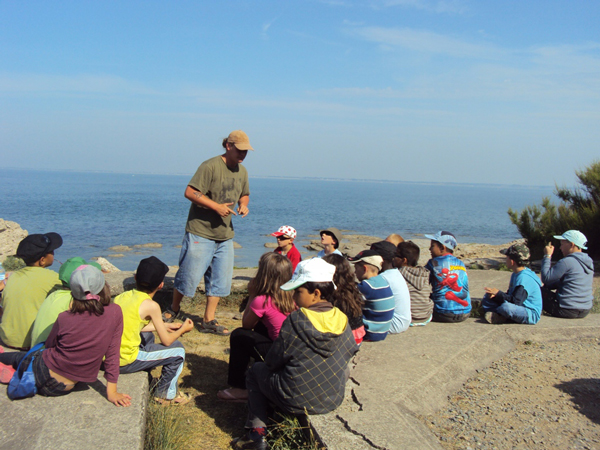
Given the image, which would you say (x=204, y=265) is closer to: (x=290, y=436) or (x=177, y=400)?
(x=177, y=400)

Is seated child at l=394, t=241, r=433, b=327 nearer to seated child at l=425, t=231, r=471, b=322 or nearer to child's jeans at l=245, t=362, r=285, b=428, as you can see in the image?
seated child at l=425, t=231, r=471, b=322

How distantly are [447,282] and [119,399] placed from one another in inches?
142

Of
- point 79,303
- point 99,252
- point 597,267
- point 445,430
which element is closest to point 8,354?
point 79,303

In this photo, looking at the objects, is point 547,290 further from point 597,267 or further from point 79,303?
point 597,267

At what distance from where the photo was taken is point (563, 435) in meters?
3.55

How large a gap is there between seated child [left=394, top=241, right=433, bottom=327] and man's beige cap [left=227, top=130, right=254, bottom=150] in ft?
6.50

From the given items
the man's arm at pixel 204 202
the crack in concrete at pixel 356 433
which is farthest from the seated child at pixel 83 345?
the man's arm at pixel 204 202

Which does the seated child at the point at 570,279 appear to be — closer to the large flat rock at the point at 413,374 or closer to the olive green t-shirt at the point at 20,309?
the large flat rock at the point at 413,374

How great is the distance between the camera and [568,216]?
13492 millimetres

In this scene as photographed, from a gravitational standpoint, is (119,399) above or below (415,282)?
below

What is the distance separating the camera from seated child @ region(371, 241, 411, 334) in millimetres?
4910

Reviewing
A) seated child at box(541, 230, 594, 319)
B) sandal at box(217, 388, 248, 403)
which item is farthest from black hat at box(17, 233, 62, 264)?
seated child at box(541, 230, 594, 319)

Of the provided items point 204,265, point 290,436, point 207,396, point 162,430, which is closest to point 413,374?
point 290,436

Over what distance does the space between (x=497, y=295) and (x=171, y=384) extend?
3.79m
